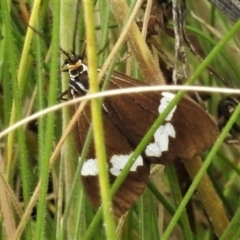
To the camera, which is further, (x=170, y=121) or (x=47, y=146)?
(x=170, y=121)

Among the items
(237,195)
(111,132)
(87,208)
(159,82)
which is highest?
(159,82)

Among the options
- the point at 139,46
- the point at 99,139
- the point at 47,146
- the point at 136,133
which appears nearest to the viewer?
the point at 99,139

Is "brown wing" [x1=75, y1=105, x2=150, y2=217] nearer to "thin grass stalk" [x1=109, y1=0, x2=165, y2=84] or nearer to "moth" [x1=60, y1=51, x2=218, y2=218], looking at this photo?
"moth" [x1=60, y1=51, x2=218, y2=218]

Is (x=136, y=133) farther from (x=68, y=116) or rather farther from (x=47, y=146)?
(x=47, y=146)

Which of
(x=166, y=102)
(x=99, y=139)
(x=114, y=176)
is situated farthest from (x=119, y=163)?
(x=99, y=139)

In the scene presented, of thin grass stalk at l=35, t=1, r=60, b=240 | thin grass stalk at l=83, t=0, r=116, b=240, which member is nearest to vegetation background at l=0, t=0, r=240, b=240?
thin grass stalk at l=35, t=1, r=60, b=240

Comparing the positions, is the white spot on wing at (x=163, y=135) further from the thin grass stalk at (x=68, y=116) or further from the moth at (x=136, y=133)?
the thin grass stalk at (x=68, y=116)

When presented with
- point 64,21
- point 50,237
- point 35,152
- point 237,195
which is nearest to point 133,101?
point 64,21

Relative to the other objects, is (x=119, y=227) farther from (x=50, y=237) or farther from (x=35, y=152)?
(x=35, y=152)
